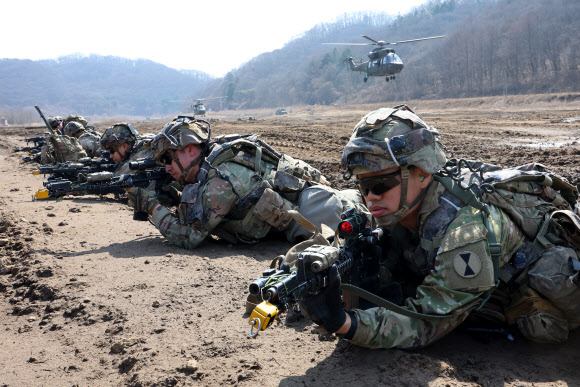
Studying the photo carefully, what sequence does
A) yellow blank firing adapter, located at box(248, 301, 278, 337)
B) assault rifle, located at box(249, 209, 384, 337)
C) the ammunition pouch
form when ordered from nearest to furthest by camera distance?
yellow blank firing adapter, located at box(248, 301, 278, 337) < assault rifle, located at box(249, 209, 384, 337) < the ammunition pouch

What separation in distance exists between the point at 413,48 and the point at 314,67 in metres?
21.6

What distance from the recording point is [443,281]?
8.98 feet

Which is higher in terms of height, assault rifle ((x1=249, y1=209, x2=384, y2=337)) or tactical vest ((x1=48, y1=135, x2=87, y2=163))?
tactical vest ((x1=48, y1=135, x2=87, y2=163))

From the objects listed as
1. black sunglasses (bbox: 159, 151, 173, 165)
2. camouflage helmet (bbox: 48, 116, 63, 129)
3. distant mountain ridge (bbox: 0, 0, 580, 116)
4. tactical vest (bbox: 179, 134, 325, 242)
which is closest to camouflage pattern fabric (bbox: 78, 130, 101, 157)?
camouflage helmet (bbox: 48, 116, 63, 129)

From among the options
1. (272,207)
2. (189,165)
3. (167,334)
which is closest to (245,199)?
(272,207)

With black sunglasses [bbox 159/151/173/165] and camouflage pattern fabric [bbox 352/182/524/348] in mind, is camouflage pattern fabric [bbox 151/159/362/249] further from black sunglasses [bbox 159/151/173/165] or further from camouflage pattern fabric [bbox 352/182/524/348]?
camouflage pattern fabric [bbox 352/182/524/348]

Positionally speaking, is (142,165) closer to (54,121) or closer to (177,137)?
(177,137)

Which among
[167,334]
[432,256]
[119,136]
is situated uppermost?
[119,136]

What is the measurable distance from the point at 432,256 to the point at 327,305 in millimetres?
795

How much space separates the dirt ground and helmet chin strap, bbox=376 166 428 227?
80 cm

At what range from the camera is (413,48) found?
3974 inches

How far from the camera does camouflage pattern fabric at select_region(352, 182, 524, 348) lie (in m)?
2.69

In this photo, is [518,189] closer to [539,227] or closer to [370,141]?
[539,227]

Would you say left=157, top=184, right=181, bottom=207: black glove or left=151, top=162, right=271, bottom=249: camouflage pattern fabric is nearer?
left=151, top=162, right=271, bottom=249: camouflage pattern fabric
